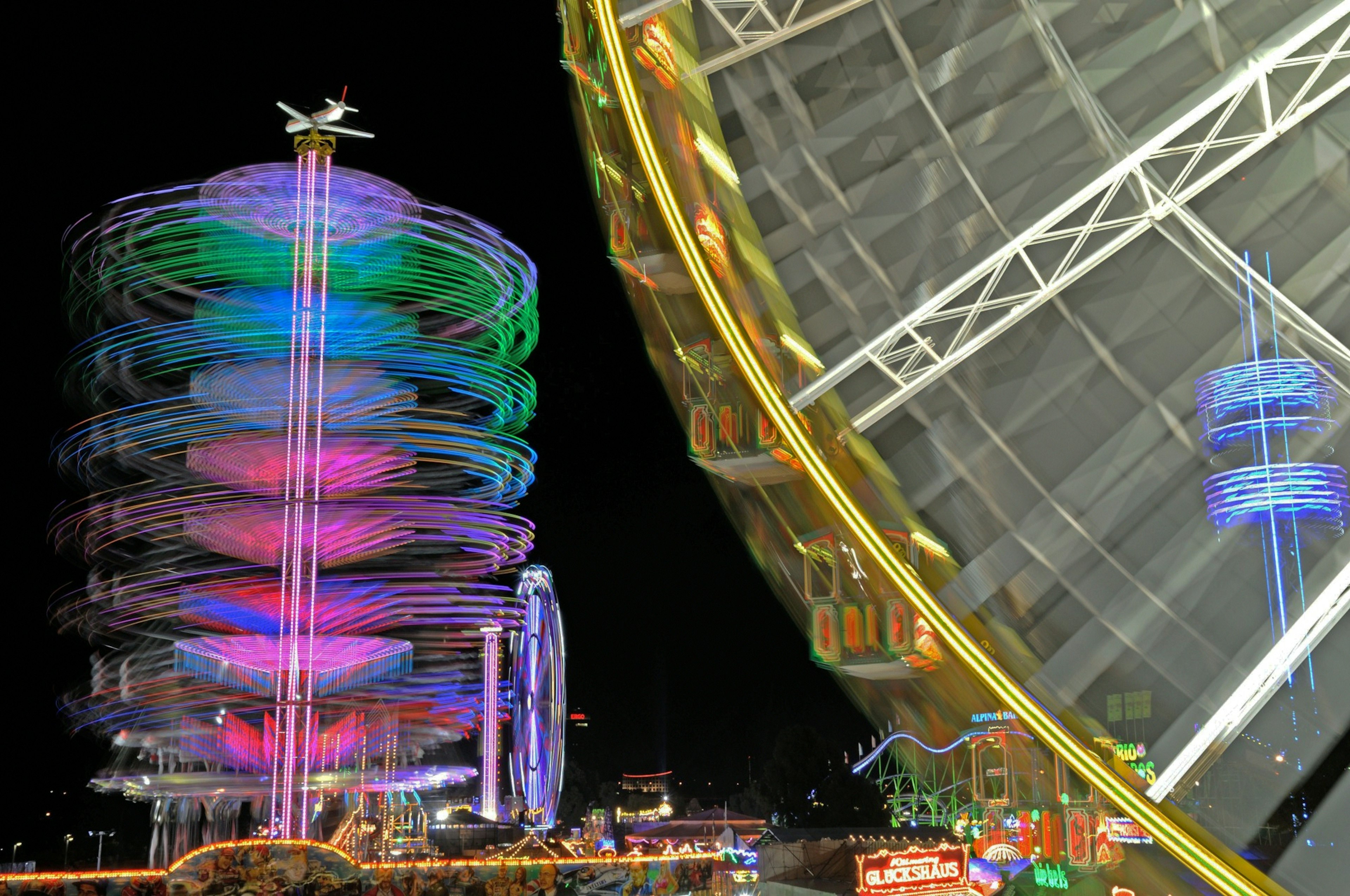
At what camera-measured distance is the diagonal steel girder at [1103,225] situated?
25.9 ft

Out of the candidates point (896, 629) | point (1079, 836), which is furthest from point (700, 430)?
point (1079, 836)

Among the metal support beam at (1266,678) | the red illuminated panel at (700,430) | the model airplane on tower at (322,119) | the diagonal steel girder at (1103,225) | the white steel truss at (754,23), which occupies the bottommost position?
the metal support beam at (1266,678)

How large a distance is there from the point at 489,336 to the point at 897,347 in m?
15.1

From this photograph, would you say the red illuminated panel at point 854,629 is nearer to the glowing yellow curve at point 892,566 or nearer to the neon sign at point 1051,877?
the glowing yellow curve at point 892,566

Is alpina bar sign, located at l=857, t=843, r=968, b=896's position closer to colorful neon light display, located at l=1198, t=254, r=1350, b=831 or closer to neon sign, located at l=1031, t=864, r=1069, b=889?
neon sign, located at l=1031, t=864, r=1069, b=889

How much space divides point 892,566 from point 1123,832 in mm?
7056

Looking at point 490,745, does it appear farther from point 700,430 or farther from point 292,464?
point 700,430

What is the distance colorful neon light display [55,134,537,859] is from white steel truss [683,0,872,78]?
37.2 ft

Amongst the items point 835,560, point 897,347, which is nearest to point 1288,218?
point 897,347

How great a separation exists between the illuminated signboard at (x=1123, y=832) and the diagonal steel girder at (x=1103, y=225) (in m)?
3.65

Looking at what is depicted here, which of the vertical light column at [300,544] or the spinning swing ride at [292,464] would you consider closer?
the vertical light column at [300,544]

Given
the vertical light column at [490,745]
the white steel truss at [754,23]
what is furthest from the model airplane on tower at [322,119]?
the vertical light column at [490,745]

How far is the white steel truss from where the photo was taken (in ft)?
30.0

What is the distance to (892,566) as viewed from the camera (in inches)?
298
